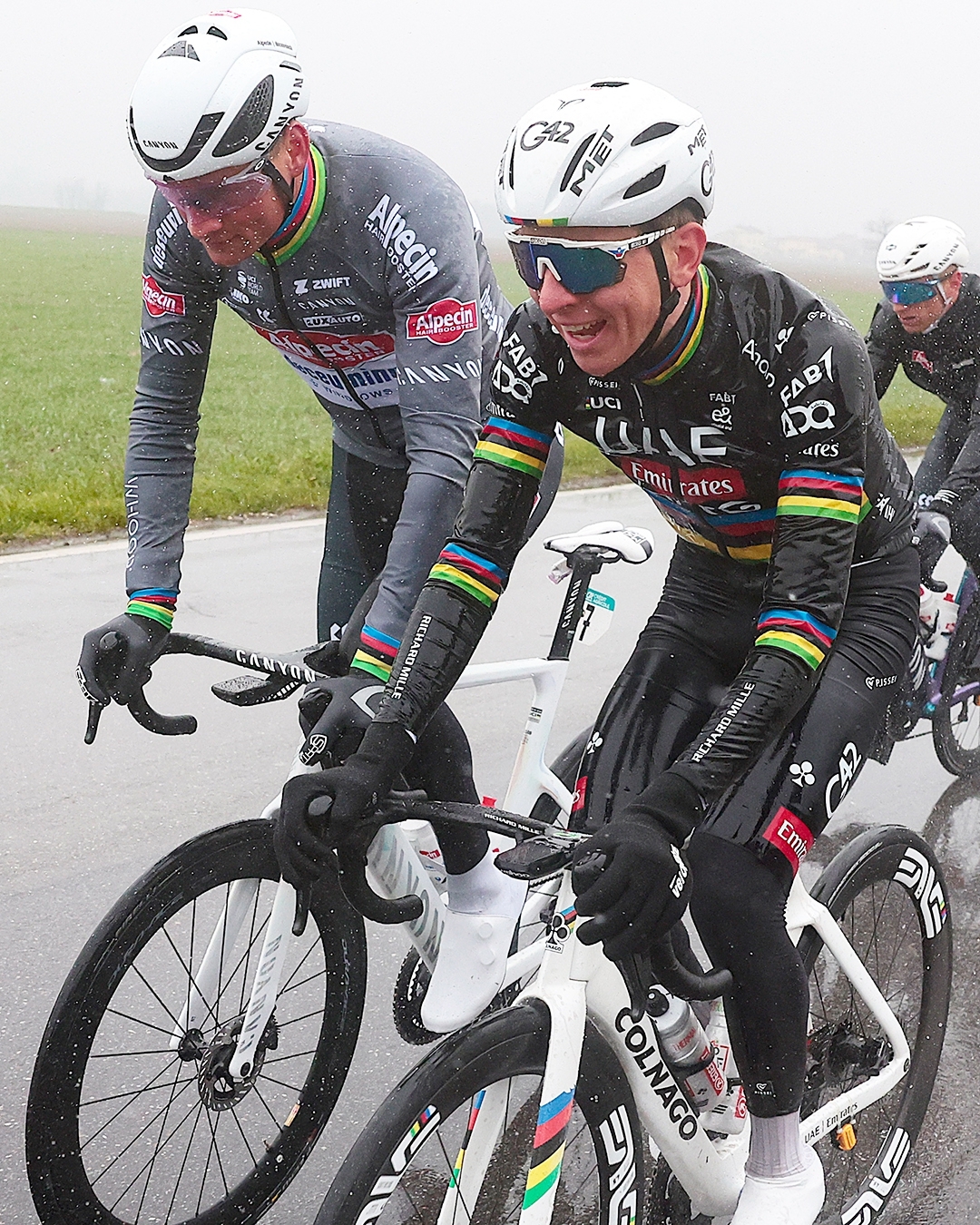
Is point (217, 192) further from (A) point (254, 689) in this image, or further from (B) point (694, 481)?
(B) point (694, 481)

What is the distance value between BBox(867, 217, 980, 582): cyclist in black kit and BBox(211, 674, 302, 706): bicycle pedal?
11.2 feet

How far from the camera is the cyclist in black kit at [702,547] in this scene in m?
2.19

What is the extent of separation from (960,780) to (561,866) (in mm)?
4393

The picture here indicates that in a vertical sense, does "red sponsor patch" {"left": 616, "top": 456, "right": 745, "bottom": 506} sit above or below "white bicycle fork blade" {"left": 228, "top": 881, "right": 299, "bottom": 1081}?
above

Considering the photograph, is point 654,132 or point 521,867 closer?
point 521,867

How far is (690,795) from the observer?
2.12 m

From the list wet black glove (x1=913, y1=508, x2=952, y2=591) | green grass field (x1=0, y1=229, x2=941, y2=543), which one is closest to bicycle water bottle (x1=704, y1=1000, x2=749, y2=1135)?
wet black glove (x1=913, y1=508, x2=952, y2=591)

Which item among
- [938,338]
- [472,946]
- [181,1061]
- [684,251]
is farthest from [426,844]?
[938,338]

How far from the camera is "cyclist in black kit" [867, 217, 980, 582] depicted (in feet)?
18.3

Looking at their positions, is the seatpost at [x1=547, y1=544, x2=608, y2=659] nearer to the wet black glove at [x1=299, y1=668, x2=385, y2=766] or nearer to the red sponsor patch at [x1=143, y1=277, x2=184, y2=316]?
the wet black glove at [x1=299, y1=668, x2=385, y2=766]

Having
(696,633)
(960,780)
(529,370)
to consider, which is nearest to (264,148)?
(529,370)

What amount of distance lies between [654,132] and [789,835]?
1.23 meters

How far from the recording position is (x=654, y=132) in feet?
7.36

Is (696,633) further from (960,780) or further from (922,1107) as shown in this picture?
(960,780)
